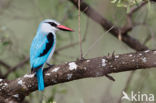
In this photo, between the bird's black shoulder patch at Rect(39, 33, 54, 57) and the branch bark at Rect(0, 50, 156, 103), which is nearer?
the branch bark at Rect(0, 50, 156, 103)

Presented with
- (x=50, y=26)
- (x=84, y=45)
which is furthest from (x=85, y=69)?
(x=84, y=45)

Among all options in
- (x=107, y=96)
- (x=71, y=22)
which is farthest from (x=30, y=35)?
(x=107, y=96)

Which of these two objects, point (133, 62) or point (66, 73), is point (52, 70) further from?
point (133, 62)

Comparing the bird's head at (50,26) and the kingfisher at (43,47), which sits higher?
the bird's head at (50,26)

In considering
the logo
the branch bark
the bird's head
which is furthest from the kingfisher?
the logo

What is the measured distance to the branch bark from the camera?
319cm

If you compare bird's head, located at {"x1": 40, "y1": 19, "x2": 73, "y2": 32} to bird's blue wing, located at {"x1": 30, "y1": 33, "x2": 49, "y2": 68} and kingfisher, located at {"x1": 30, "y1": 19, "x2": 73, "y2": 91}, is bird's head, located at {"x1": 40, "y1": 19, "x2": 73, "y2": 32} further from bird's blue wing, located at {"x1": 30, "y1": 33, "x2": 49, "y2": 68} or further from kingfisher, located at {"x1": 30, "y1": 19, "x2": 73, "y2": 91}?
bird's blue wing, located at {"x1": 30, "y1": 33, "x2": 49, "y2": 68}

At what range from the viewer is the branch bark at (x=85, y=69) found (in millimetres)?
3193

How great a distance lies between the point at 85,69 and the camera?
3277 millimetres

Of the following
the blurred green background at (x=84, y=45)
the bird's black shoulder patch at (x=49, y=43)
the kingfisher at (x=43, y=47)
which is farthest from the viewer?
the blurred green background at (x=84, y=45)

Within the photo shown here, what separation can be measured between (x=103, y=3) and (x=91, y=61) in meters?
2.15

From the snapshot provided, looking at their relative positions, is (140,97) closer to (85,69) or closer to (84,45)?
(85,69)

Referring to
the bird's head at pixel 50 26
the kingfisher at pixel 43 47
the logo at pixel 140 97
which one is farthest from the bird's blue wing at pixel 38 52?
the logo at pixel 140 97

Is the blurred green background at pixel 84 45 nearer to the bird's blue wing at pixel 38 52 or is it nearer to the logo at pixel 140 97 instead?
the logo at pixel 140 97
